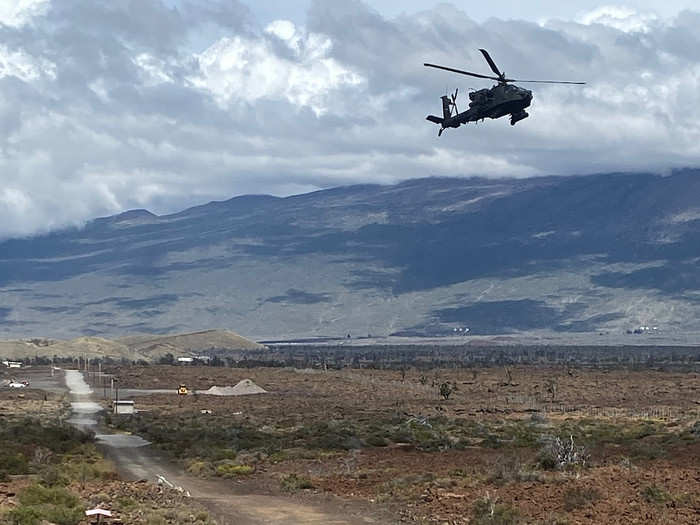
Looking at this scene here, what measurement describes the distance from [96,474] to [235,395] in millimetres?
79369

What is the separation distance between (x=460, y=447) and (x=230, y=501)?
18.6 m

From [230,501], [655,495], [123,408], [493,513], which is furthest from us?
[123,408]

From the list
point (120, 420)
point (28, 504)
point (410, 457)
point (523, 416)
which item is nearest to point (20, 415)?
point (120, 420)

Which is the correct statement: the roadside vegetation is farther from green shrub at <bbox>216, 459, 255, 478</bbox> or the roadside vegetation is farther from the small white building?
the small white building

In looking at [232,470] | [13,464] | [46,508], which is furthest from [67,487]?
[232,470]

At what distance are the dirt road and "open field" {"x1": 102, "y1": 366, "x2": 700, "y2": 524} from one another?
38.4 inches

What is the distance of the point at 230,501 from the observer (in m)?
39.1

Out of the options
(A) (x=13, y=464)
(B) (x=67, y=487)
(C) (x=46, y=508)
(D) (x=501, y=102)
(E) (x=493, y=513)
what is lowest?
(E) (x=493, y=513)

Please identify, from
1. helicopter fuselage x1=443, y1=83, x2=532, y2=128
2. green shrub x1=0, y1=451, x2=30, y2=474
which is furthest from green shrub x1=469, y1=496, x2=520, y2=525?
helicopter fuselage x1=443, y1=83, x2=532, y2=128

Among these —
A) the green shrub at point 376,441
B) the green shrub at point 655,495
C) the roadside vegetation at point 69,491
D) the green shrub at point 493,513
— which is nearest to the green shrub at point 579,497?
the green shrub at point 655,495

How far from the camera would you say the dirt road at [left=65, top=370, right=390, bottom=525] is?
113 feet

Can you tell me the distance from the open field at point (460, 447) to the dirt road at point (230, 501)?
976 mm

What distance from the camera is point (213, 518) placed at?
33.4 meters

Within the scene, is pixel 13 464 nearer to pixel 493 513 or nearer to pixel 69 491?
pixel 69 491
